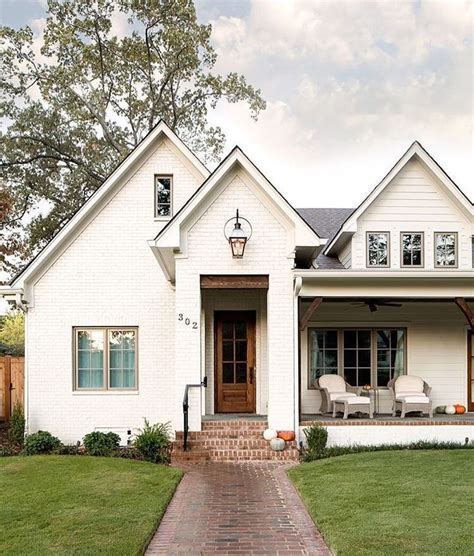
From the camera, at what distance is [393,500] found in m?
7.27

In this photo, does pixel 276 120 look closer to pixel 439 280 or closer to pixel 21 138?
pixel 21 138

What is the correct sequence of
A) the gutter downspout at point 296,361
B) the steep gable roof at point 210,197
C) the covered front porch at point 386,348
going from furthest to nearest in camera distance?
1. the covered front porch at point 386,348
2. the gutter downspout at point 296,361
3. the steep gable roof at point 210,197

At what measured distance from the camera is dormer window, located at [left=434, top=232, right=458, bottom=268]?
42.1 ft

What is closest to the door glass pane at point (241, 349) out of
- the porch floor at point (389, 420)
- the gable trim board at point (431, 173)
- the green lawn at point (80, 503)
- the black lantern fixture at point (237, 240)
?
the porch floor at point (389, 420)

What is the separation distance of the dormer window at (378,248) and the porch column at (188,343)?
165 inches

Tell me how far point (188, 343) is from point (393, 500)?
16.4 ft

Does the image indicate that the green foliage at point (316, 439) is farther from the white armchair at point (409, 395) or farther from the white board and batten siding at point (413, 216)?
the white board and batten siding at point (413, 216)

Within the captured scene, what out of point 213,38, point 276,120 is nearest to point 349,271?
point 276,120

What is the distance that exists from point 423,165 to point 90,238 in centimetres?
759

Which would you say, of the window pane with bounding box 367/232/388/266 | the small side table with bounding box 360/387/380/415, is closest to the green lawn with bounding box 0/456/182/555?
the small side table with bounding box 360/387/380/415

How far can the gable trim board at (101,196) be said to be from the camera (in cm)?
1239

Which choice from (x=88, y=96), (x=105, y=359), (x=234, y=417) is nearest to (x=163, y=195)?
(x=105, y=359)

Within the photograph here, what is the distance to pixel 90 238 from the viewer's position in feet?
42.0

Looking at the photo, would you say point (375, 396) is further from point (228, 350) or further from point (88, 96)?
point (88, 96)
